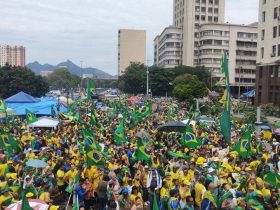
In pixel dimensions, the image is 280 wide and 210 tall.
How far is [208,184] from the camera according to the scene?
1020 cm

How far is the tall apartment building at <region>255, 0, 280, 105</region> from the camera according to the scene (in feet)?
149

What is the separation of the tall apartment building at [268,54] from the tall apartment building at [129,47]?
114 metres

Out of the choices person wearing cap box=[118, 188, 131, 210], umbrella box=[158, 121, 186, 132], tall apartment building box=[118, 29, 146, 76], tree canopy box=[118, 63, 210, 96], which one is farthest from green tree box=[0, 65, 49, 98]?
tall apartment building box=[118, 29, 146, 76]

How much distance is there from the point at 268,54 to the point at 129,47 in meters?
119

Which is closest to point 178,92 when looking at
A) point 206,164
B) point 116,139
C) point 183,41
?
point 116,139

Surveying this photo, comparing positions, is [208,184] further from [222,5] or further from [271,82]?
[222,5]

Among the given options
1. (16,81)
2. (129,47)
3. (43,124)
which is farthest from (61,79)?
(43,124)

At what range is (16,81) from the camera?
209 feet

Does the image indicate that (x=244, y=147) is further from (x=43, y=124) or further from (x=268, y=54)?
(x=268, y=54)

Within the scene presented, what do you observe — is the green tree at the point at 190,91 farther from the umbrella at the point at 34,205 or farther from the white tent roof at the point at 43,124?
the umbrella at the point at 34,205

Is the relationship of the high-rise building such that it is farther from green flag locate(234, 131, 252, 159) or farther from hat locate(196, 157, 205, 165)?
hat locate(196, 157, 205, 165)

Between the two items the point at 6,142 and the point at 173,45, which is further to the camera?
the point at 173,45

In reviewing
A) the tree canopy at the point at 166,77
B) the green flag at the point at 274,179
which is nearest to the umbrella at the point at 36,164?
the green flag at the point at 274,179

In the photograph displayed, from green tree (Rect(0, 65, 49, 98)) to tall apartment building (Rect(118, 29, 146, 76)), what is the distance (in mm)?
96738
